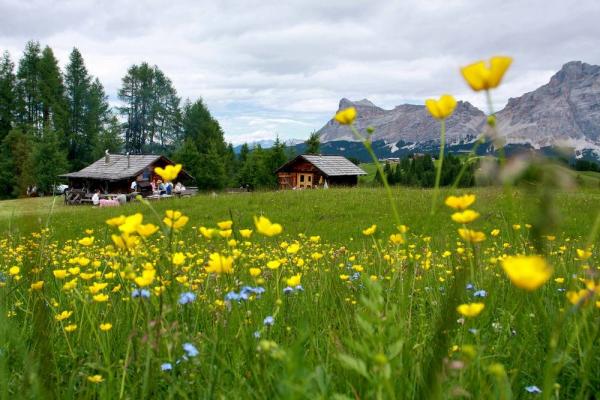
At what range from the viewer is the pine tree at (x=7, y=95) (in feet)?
175

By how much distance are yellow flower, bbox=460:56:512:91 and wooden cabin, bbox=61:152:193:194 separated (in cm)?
3967

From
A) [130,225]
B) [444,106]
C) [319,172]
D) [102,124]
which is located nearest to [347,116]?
[444,106]

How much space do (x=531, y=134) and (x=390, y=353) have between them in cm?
73

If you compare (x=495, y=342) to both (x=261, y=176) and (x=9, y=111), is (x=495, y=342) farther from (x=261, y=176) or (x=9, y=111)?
(x=9, y=111)

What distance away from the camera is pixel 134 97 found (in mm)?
58969

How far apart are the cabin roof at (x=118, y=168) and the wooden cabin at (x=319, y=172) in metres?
11.4

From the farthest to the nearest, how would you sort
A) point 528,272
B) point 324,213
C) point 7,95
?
point 7,95
point 324,213
point 528,272

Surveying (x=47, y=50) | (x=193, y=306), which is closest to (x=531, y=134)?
(x=193, y=306)

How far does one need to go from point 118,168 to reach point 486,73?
42019 millimetres

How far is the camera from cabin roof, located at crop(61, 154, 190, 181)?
1515 inches

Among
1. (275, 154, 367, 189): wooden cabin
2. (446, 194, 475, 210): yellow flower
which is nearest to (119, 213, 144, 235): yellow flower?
(446, 194, 475, 210): yellow flower

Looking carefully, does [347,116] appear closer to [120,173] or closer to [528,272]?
[528,272]

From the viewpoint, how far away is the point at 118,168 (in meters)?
39.9

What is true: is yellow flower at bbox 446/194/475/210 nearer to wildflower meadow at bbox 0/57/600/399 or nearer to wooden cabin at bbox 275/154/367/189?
wildflower meadow at bbox 0/57/600/399
